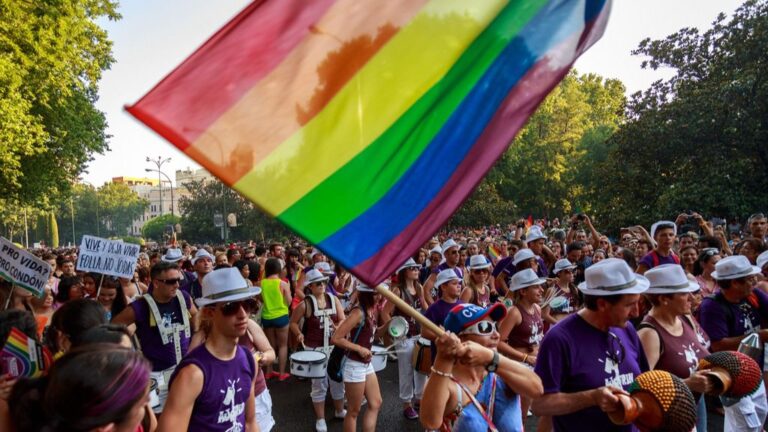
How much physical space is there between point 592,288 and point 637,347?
2.01 feet

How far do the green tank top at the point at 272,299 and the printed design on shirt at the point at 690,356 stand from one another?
623cm

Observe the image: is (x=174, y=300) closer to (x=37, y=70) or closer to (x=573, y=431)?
(x=573, y=431)

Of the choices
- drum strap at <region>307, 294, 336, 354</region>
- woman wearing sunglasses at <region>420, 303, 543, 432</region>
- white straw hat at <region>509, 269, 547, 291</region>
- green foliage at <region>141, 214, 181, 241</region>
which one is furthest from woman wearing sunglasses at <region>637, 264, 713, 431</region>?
green foliage at <region>141, 214, 181, 241</region>

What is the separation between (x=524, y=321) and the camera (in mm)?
5633

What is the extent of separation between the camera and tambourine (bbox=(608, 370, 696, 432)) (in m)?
2.41

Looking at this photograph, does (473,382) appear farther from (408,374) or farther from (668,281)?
(408,374)

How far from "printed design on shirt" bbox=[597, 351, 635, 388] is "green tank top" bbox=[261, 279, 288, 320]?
6.28 metres

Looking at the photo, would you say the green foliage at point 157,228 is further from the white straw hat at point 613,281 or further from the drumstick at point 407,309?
the drumstick at point 407,309

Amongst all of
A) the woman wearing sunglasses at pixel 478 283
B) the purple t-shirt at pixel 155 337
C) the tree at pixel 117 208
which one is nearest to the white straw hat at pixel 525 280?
the woman wearing sunglasses at pixel 478 283

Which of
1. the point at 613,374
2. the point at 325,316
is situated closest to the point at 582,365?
the point at 613,374

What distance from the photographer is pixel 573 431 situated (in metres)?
3.17

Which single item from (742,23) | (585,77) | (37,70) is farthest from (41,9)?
(585,77)

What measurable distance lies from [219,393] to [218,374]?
0.11m

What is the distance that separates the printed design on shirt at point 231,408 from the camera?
3.04 metres
